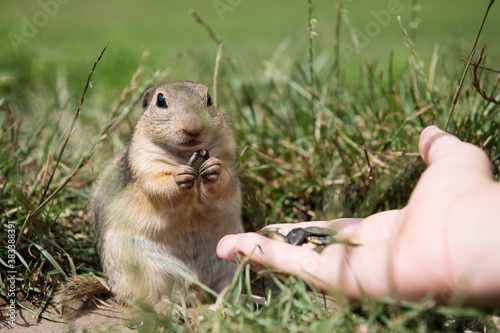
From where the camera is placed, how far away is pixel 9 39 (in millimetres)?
8117

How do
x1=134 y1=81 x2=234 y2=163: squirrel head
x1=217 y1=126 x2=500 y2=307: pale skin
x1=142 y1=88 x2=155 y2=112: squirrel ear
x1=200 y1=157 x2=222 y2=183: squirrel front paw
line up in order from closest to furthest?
x1=217 y1=126 x2=500 y2=307: pale skin → x1=200 y1=157 x2=222 y2=183: squirrel front paw → x1=134 y1=81 x2=234 y2=163: squirrel head → x1=142 y1=88 x2=155 y2=112: squirrel ear

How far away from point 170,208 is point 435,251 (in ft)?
6.54

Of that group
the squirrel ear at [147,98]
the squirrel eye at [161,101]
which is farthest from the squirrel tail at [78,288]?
the squirrel ear at [147,98]

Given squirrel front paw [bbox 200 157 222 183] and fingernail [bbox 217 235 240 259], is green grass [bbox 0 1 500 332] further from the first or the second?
squirrel front paw [bbox 200 157 222 183]

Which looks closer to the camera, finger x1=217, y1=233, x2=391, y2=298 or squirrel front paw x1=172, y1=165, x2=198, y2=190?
finger x1=217, y1=233, x2=391, y2=298

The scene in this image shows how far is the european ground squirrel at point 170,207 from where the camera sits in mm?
3469

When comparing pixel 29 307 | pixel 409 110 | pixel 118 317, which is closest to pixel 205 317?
pixel 118 317

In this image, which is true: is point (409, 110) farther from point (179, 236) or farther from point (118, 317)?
point (118, 317)

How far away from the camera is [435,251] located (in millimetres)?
2133

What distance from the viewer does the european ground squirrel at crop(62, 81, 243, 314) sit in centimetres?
347

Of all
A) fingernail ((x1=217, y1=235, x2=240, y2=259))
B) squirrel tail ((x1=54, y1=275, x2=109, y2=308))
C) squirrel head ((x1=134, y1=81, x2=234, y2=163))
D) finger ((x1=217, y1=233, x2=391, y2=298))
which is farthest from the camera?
squirrel head ((x1=134, y1=81, x2=234, y2=163))

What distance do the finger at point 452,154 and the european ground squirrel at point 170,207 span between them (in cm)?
149

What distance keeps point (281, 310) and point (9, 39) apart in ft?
25.4

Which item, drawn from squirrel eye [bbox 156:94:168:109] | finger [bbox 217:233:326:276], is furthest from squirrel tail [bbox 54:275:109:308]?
squirrel eye [bbox 156:94:168:109]
